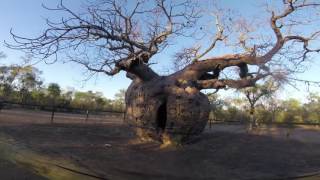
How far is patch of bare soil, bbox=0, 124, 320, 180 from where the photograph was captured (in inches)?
353

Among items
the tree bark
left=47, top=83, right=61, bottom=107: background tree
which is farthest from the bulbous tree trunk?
left=47, top=83, right=61, bottom=107: background tree

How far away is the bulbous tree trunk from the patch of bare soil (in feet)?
1.55

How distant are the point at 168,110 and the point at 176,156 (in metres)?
2.09

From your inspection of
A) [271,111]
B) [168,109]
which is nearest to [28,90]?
[271,111]

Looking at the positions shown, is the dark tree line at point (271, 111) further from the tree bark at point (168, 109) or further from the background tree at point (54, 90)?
the tree bark at point (168, 109)

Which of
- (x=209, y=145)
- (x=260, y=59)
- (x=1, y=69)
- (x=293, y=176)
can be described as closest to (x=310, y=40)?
(x=260, y=59)

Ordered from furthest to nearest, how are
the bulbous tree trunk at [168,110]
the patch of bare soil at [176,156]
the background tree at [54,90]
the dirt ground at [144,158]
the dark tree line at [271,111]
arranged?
the background tree at [54,90]
the dark tree line at [271,111]
the bulbous tree trunk at [168,110]
the patch of bare soil at [176,156]
the dirt ground at [144,158]

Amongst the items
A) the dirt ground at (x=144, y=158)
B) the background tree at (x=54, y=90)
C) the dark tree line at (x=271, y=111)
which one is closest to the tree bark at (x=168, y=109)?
the dirt ground at (x=144, y=158)

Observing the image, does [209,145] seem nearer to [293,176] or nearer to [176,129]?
[176,129]

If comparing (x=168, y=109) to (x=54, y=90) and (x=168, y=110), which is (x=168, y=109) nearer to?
(x=168, y=110)

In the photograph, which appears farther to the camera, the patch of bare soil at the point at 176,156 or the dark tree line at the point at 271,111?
the dark tree line at the point at 271,111

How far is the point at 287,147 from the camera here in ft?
46.6

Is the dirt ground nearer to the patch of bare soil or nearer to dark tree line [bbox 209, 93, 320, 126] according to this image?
the patch of bare soil

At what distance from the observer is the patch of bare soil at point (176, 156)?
8961 mm
